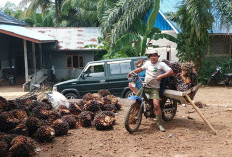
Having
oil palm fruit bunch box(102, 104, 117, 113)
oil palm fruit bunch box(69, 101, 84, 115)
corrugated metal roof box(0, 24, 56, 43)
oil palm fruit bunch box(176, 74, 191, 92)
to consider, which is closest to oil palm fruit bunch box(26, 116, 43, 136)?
oil palm fruit bunch box(69, 101, 84, 115)

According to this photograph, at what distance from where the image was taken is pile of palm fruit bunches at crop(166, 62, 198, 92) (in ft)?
20.3

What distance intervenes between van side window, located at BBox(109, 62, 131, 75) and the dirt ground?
148 inches

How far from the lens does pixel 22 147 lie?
4.39 m

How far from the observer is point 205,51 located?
1717cm

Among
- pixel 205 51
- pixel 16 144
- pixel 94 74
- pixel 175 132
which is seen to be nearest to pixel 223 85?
pixel 205 51

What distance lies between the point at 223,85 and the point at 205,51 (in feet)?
7.98

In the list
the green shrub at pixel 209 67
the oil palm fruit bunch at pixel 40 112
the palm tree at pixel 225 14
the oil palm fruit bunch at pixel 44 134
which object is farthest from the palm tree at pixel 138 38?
the oil palm fruit bunch at pixel 44 134

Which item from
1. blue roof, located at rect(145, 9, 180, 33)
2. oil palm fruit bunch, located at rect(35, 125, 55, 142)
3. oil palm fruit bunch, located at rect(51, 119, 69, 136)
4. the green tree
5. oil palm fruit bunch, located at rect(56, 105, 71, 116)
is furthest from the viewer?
blue roof, located at rect(145, 9, 180, 33)

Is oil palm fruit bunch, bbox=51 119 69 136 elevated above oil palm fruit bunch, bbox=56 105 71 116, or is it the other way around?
oil palm fruit bunch, bbox=56 105 71 116

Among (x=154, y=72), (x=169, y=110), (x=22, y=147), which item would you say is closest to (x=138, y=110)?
(x=154, y=72)

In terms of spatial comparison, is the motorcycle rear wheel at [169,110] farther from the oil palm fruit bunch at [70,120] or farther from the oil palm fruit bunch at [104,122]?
the oil palm fruit bunch at [70,120]

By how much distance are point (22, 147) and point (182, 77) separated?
3.77 meters

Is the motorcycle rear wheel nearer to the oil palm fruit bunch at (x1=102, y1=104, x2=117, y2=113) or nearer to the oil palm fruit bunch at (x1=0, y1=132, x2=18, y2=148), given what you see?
the oil palm fruit bunch at (x1=102, y1=104, x2=117, y2=113)

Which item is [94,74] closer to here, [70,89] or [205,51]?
[70,89]
